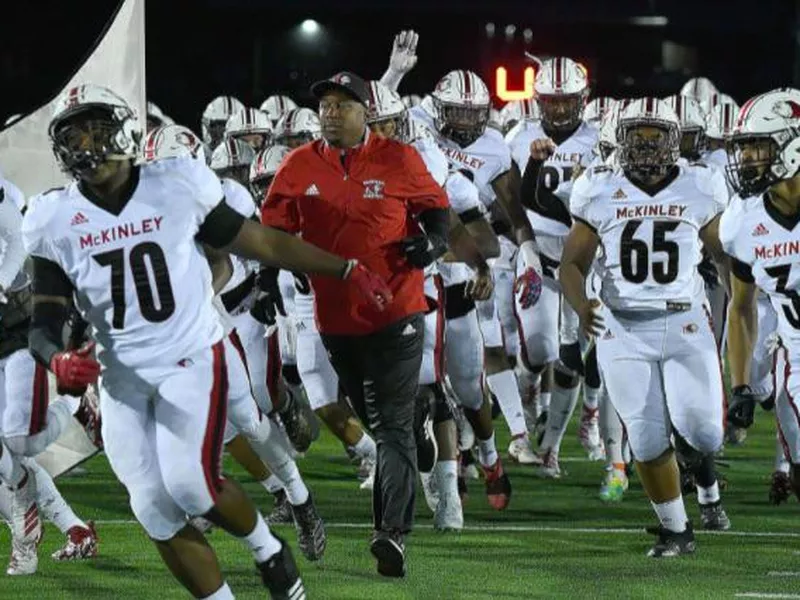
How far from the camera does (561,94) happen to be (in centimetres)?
1024

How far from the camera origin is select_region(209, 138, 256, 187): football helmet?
9.46 metres

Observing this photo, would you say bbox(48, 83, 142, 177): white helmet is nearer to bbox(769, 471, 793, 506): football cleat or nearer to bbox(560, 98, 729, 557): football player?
bbox(560, 98, 729, 557): football player

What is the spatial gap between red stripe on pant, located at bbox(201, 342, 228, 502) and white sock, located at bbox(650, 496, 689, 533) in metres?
2.13

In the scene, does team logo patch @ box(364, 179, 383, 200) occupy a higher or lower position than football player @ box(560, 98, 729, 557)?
higher

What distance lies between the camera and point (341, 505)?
29.6 ft

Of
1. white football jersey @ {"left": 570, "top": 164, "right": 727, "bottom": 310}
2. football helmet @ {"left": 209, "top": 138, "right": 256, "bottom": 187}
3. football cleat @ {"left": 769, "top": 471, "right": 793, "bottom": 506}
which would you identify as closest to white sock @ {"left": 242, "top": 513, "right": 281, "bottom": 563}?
white football jersey @ {"left": 570, "top": 164, "right": 727, "bottom": 310}

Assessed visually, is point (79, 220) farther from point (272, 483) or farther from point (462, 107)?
point (462, 107)

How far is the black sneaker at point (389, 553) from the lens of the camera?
702cm

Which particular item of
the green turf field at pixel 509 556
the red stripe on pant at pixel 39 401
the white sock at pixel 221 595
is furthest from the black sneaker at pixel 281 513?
the white sock at pixel 221 595

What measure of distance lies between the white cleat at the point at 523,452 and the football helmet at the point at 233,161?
184 centimetres

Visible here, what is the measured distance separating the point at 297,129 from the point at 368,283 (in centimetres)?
387

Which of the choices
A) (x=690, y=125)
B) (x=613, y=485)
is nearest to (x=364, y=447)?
(x=613, y=485)

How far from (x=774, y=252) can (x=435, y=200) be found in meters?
1.16

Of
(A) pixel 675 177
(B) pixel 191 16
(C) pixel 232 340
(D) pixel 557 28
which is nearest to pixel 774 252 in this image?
(A) pixel 675 177
